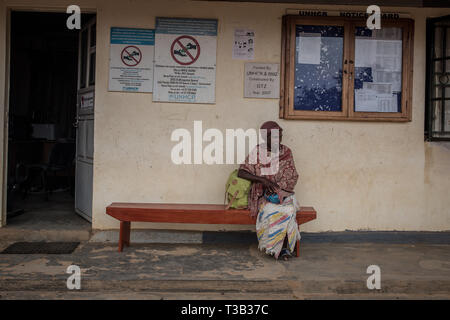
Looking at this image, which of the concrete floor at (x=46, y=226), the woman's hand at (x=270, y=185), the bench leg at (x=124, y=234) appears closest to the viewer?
the woman's hand at (x=270, y=185)

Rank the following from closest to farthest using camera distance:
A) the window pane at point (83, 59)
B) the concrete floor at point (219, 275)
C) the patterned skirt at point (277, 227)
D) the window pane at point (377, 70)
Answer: the concrete floor at point (219, 275), the patterned skirt at point (277, 227), the window pane at point (377, 70), the window pane at point (83, 59)

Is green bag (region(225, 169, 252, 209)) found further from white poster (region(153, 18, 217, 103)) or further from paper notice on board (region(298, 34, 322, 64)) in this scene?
paper notice on board (region(298, 34, 322, 64))

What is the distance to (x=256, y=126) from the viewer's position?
551cm

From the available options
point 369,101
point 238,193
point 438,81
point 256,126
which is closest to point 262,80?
point 256,126

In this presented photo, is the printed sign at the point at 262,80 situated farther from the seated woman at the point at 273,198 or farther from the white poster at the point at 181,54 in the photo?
the seated woman at the point at 273,198

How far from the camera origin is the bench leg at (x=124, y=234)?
4.96 meters

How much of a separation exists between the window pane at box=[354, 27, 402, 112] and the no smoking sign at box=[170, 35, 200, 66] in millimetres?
2105

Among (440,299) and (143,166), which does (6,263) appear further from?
(440,299)

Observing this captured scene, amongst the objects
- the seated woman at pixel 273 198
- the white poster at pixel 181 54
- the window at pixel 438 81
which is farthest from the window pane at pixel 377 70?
the white poster at pixel 181 54

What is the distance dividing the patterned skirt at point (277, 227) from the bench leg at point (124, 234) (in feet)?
5.33

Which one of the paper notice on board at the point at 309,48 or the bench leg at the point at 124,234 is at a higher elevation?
the paper notice on board at the point at 309,48

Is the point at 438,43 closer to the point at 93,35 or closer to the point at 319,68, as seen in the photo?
the point at 319,68

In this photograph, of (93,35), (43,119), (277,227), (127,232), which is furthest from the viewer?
(43,119)

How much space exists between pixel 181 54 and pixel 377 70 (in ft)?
8.44
